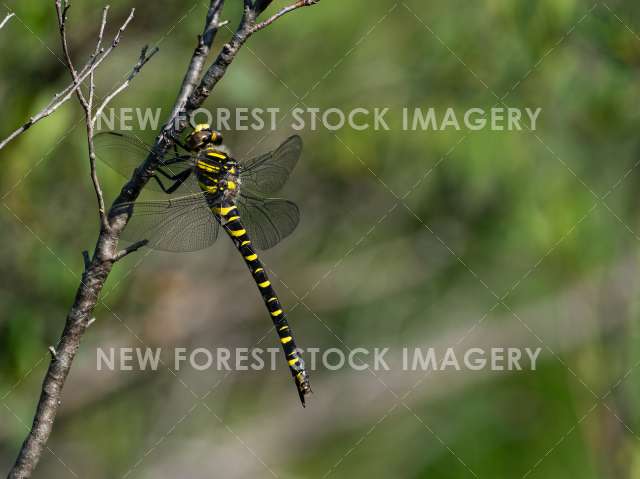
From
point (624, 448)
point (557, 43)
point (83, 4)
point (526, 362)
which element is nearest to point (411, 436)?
point (526, 362)

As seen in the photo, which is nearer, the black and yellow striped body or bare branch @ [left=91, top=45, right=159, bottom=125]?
bare branch @ [left=91, top=45, right=159, bottom=125]

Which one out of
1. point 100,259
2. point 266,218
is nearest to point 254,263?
point 266,218

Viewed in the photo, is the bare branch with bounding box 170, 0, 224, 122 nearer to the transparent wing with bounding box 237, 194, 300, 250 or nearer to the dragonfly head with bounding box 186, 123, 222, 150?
the dragonfly head with bounding box 186, 123, 222, 150

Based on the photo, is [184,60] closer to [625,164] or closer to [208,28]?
[208,28]

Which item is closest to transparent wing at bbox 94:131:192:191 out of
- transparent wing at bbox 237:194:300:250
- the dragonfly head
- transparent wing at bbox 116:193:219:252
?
transparent wing at bbox 116:193:219:252

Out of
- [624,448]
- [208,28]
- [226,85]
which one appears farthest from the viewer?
[226,85]

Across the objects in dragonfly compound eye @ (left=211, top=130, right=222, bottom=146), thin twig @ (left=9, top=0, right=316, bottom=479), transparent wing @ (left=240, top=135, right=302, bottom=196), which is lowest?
thin twig @ (left=9, top=0, right=316, bottom=479)

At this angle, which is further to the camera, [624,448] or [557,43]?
[557,43]
